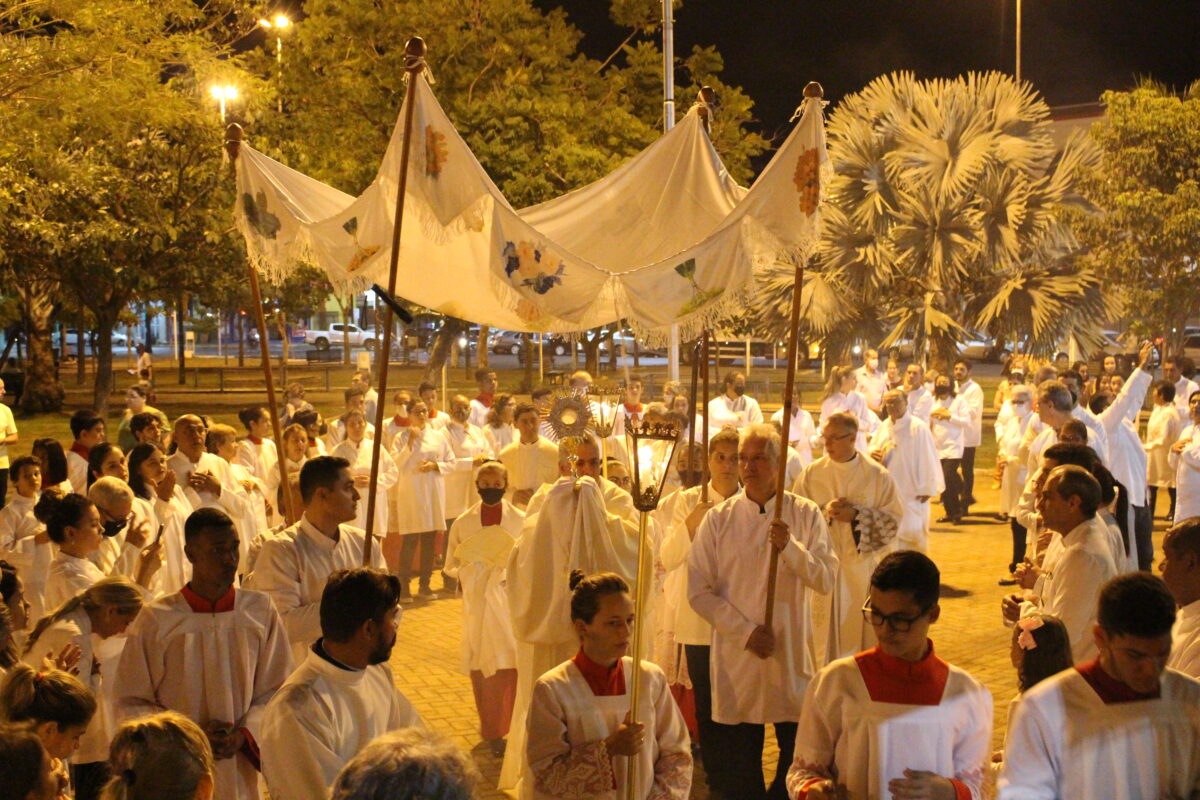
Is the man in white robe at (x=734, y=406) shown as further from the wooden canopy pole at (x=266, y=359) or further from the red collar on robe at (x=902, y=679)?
the red collar on robe at (x=902, y=679)

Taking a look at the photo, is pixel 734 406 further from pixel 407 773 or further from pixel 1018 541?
pixel 407 773

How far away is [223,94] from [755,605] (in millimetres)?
12246

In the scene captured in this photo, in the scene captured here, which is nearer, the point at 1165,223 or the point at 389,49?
the point at 1165,223

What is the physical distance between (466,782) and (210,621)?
2.25 m

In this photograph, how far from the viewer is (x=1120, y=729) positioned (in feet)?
11.3

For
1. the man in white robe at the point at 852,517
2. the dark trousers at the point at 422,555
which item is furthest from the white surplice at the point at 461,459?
the man in white robe at the point at 852,517

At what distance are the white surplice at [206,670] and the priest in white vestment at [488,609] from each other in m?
3.22

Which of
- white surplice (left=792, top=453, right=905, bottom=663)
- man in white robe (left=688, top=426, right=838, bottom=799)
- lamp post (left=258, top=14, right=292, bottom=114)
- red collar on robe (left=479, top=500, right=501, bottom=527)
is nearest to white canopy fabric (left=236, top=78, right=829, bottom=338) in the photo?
man in white robe (left=688, top=426, right=838, bottom=799)

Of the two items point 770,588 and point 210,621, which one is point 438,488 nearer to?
point 770,588

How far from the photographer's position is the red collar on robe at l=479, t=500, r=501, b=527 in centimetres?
827

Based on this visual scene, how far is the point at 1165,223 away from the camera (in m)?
23.3

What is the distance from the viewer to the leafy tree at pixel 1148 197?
23.1 meters

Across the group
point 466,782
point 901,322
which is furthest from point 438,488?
point 901,322

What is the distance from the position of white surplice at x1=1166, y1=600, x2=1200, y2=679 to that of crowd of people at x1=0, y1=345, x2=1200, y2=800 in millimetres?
12
